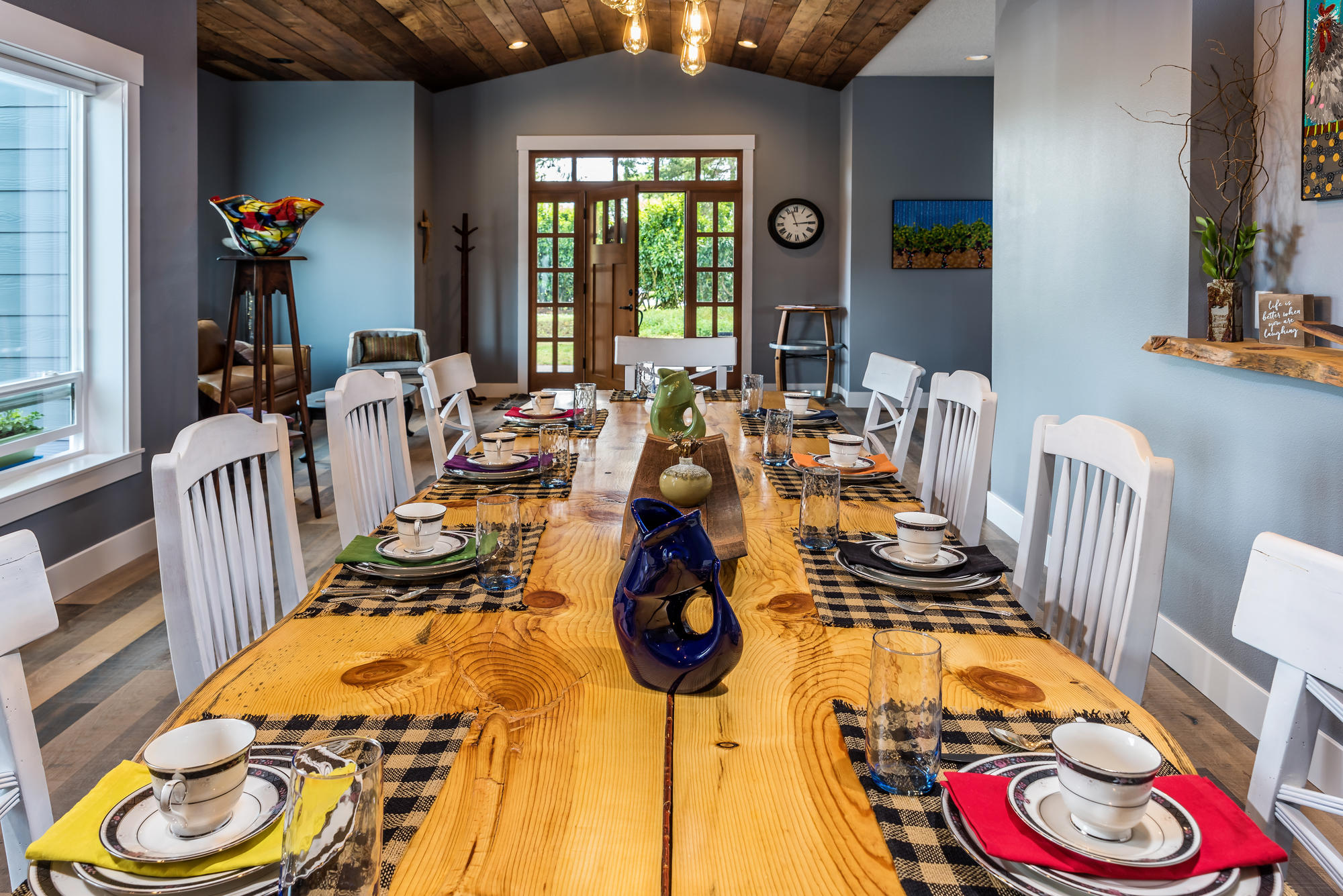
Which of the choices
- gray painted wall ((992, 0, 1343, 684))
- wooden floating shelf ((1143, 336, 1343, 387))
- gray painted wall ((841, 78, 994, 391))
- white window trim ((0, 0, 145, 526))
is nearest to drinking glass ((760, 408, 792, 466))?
wooden floating shelf ((1143, 336, 1343, 387))

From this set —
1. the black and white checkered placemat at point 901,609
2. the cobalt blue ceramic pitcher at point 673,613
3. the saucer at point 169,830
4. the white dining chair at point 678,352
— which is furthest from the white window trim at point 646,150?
the saucer at point 169,830

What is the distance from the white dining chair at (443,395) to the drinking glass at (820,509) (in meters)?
1.18

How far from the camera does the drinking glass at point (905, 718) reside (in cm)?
84

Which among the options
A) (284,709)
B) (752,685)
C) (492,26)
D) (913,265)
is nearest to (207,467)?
(284,709)

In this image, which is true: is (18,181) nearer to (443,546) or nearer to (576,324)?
(443,546)

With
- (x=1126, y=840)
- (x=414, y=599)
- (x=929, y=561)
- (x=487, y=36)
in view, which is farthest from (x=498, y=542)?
(x=487, y=36)

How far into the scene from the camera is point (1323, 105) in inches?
88.2

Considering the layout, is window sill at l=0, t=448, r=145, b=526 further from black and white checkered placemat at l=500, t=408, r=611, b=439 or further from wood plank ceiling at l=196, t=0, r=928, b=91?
wood plank ceiling at l=196, t=0, r=928, b=91

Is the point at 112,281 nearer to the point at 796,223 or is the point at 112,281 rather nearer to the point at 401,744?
the point at 401,744

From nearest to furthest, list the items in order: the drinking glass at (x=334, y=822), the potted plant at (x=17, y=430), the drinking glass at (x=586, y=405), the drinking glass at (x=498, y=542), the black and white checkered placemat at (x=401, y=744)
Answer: the drinking glass at (x=334, y=822)
the black and white checkered placemat at (x=401, y=744)
the drinking glass at (x=498, y=542)
the drinking glass at (x=586, y=405)
the potted plant at (x=17, y=430)

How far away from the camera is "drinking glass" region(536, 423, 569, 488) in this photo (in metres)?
2.08

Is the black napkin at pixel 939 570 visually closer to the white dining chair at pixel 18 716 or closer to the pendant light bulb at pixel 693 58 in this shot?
the white dining chair at pixel 18 716

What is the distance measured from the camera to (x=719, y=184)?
8.62 metres

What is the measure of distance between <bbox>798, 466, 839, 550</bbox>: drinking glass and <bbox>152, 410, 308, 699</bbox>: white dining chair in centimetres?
85
